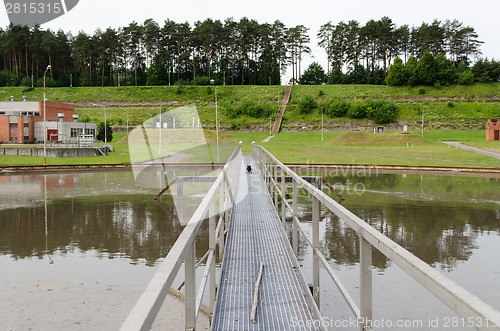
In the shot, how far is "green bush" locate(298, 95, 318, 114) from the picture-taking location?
3073 inches

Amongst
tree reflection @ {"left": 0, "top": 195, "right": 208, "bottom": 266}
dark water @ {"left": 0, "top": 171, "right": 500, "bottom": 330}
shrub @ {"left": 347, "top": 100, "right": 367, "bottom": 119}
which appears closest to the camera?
dark water @ {"left": 0, "top": 171, "right": 500, "bottom": 330}

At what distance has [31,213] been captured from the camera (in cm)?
1351

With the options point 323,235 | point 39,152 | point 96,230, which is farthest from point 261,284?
point 39,152

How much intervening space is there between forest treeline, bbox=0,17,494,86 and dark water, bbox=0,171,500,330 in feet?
310

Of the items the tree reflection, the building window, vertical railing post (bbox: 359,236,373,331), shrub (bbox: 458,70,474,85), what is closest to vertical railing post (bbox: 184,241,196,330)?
vertical railing post (bbox: 359,236,373,331)

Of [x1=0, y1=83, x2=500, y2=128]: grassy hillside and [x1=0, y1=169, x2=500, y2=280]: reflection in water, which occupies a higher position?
[x1=0, y1=83, x2=500, y2=128]: grassy hillside

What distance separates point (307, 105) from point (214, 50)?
148 ft

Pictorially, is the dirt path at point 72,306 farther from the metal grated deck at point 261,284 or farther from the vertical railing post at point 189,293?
the vertical railing post at point 189,293

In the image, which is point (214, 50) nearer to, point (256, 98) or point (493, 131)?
point (256, 98)

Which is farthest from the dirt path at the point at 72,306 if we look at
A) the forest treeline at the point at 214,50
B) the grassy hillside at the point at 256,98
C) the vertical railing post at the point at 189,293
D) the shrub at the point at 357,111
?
the forest treeline at the point at 214,50

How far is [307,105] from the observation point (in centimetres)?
7881

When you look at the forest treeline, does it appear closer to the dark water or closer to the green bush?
the green bush

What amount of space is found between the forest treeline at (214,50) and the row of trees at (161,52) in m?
0.26

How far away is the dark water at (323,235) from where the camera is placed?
7.18 meters
